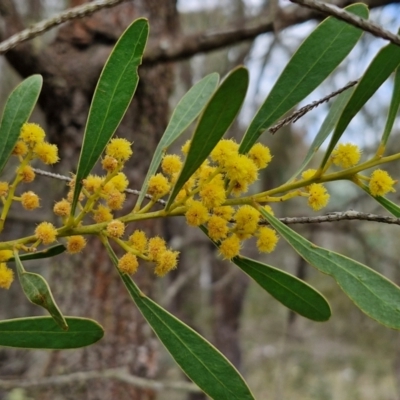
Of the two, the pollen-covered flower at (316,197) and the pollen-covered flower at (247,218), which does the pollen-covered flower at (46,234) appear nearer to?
the pollen-covered flower at (247,218)

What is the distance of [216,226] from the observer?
0.60 m

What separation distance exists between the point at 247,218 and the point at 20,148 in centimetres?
30

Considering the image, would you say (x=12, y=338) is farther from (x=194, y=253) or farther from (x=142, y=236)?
(x=194, y=253)

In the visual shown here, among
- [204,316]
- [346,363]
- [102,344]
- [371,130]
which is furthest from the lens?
[346,363]

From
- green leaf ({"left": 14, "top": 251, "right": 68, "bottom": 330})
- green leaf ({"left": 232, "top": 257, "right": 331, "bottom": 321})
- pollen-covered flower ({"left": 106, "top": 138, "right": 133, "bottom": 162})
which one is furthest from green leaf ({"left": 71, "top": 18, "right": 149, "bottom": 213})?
green leaf ({"left": 232, "top": 257, "right": 331, "bottom": 321})

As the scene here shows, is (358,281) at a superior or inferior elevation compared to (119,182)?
inferior

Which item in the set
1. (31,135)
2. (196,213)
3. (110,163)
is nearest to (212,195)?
(196,213)

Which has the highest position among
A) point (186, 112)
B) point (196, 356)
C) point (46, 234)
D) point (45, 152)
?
point (186, 112)

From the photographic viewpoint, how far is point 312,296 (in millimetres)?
616

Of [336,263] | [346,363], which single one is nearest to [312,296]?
[336,263]

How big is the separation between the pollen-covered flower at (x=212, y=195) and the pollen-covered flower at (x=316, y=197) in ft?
0.43

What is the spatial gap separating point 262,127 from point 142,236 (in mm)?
205

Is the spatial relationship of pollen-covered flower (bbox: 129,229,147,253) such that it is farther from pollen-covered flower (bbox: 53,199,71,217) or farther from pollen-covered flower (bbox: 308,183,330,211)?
pollen-covered flower (bbox: 308,183,330,211)

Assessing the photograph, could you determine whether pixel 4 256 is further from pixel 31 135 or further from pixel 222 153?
pixel 222 153
